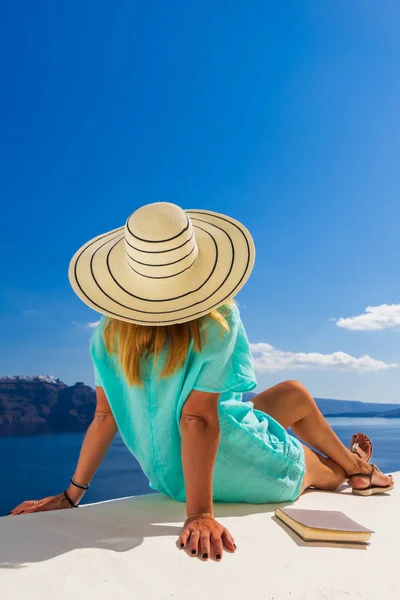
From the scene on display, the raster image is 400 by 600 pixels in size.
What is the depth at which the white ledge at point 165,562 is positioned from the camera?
1.30 m

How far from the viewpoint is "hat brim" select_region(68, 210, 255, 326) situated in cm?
174

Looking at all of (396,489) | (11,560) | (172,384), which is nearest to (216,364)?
(172,384)

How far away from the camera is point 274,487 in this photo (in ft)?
7.00

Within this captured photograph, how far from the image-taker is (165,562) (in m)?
1.45

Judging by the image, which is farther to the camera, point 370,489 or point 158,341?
point 370,489

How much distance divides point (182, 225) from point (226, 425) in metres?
0.76

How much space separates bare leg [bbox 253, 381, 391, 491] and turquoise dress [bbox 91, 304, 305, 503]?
165mm

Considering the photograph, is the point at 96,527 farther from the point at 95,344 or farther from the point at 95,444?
the point at 95,344

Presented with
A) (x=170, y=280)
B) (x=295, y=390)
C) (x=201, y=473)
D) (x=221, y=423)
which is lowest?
(x=201, y=473)

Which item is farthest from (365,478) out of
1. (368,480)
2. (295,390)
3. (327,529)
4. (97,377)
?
(97,377)

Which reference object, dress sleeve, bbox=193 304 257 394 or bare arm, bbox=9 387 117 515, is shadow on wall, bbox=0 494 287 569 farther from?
dress sleeve, bbox=193 304 257 394

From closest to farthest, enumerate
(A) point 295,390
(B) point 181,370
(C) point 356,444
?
(B) point 181,370
(A) point 295,390
(C) point 356,444

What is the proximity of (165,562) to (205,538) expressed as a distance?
14cm

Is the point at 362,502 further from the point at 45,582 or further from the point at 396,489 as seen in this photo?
the point at 45,582
